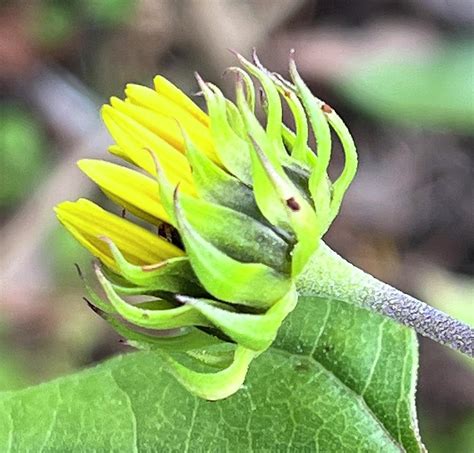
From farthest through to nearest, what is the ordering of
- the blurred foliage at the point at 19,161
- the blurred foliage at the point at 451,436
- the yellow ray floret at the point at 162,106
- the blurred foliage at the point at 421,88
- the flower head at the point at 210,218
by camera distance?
the blurred foliage at the point at 19,161, the blurred foliage at the point at 421,88, the blurred foliage at the point at 451,436, the yellow ray floret at the point at 162,106, the flower head at the point at 210,218

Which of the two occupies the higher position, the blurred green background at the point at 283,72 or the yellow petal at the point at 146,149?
the yellow petal at the point at 146,149

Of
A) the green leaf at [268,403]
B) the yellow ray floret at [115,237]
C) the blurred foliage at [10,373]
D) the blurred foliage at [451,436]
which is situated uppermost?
the yellow ray floret at [115,237]

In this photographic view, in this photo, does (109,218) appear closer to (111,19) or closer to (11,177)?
(11,177)

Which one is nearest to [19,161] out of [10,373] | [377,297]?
[10,373]

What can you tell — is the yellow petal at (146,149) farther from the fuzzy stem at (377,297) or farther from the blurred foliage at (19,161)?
the blurred foliage at (19,161)

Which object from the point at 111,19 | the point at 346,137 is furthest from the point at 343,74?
the point at 346,137

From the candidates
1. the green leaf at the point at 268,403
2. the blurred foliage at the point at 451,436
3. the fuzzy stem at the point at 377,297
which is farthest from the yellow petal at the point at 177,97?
the blurred foliage at the point at 451,436
